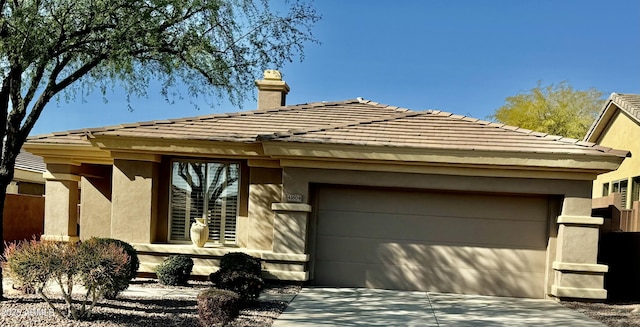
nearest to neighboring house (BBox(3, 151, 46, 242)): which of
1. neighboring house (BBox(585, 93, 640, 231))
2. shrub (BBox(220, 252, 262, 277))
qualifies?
shrub (BBox(220, 252, 262, 277))

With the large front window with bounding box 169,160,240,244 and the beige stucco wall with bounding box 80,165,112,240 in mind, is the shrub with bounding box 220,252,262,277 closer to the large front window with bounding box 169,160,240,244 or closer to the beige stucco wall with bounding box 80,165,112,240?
the large front window with bounding box 169,160,240,244

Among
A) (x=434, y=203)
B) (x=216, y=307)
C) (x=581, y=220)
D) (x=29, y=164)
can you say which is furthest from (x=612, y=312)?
(x=29, y=164)

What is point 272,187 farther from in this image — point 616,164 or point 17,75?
point 616,164

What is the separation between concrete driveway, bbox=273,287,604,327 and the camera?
8.39 meters

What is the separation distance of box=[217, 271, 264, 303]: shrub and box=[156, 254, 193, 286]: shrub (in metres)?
1.95

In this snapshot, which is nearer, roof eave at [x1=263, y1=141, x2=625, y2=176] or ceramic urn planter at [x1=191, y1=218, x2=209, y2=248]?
roof eave at [x1=263, y1=141, x2=625, y2=176]

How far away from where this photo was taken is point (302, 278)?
10.9 meters

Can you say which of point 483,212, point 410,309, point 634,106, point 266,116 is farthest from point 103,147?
point 634,106

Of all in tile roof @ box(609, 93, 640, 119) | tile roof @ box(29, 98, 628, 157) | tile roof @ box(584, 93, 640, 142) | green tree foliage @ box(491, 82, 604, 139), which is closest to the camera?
tile roof @ box(29, 98, 628, 157)

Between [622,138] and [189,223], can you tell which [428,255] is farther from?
[622,138]

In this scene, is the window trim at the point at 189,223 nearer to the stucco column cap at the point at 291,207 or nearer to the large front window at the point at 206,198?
the large front window at the point at 206,198

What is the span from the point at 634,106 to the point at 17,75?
17916 mm

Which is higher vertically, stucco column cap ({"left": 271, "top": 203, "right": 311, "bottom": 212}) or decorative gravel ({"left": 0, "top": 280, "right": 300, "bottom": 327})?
stucco column cap ({"left": 271, "top": 203, "right": 311, "bottom": 212})

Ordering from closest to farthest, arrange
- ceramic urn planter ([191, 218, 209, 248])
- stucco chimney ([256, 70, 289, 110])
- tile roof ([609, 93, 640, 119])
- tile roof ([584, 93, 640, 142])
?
ceramic urn planter ([191, 218, 209, 248]) → stucco chimney ([256, 70, 289, 110]) → tile roof ([609, 93, 640, 119]) → tile roof ([584, 93, 640, 142])
